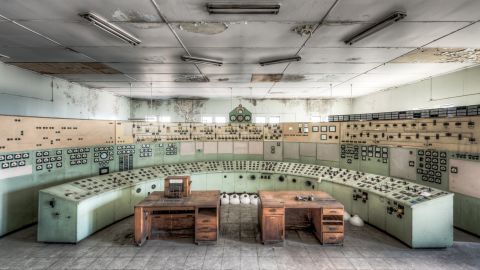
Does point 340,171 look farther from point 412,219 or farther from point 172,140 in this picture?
point 172,140

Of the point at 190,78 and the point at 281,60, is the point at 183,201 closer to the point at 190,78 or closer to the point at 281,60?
the point at 190,78

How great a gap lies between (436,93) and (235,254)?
6075 mm

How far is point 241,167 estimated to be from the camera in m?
7.21

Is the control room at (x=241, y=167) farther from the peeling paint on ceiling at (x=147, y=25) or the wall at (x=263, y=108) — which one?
the wall at (x=263, y=108)

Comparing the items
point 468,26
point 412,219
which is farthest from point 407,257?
point 468,26

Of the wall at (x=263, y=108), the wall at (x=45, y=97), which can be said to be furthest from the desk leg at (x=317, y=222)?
the wall at (x=45, y=97)

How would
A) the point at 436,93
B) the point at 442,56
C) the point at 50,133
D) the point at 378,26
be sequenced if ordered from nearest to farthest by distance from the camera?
the point at 378,26
the point at 442,56
the point at 50,133
the point at 436,93

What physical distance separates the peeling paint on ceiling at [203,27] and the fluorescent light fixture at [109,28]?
78cm

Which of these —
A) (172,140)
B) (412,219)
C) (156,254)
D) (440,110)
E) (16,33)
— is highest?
(16,33)

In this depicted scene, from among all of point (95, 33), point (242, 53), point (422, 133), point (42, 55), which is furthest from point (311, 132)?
point (42, 55)

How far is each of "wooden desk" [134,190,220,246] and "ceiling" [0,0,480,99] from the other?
2.61m

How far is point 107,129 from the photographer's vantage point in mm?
5934

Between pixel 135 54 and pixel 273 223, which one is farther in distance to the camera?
pixel 273 223

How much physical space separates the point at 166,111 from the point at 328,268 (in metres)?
8.32
